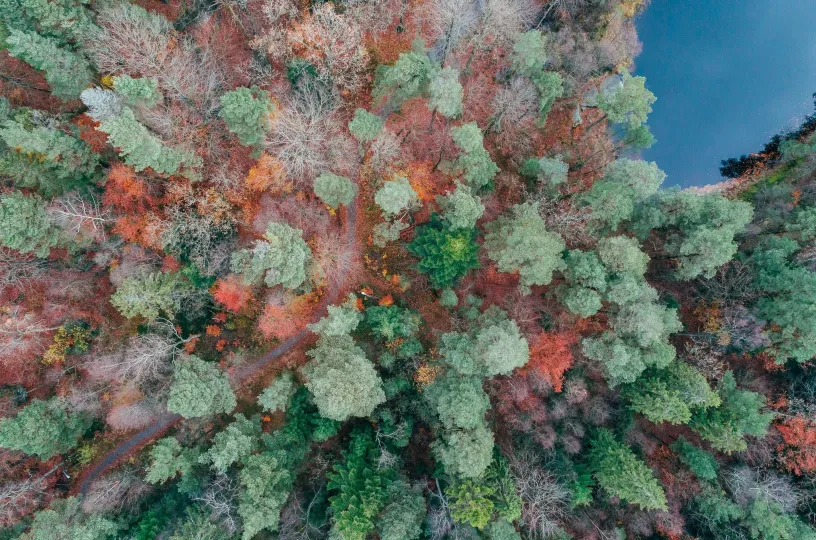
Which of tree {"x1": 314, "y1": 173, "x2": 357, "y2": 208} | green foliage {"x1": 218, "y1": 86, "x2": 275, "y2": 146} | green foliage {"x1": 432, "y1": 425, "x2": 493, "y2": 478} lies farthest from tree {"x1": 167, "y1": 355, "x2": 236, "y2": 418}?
green foliage {"x1": 218, "y1": 86, "x2": 275, "y2": 146}

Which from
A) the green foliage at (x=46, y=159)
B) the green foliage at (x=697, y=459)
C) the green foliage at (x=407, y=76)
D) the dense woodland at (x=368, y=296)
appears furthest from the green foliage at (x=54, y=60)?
the green foliage at (x=697, y=459)

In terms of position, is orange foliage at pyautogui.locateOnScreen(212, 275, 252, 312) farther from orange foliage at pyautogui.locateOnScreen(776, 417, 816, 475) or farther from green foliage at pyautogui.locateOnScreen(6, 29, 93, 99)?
orange foliage at pyautogui.locateOnScreen(776, 417, 816, 475)

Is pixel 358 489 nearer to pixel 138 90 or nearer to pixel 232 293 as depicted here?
pixel 232 293

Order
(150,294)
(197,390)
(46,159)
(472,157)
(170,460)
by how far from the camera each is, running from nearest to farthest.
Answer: (46,159), (197,390), (170,460), (472,157), (150,294)

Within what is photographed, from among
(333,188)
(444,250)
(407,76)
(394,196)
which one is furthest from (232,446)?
(407,76)

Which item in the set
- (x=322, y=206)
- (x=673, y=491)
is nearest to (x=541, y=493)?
(x=673, y=491)

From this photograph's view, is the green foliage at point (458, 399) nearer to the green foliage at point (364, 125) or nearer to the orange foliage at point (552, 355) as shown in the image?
the orange foliage at point (552, 355)

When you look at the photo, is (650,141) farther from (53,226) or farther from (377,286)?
(53,226)
